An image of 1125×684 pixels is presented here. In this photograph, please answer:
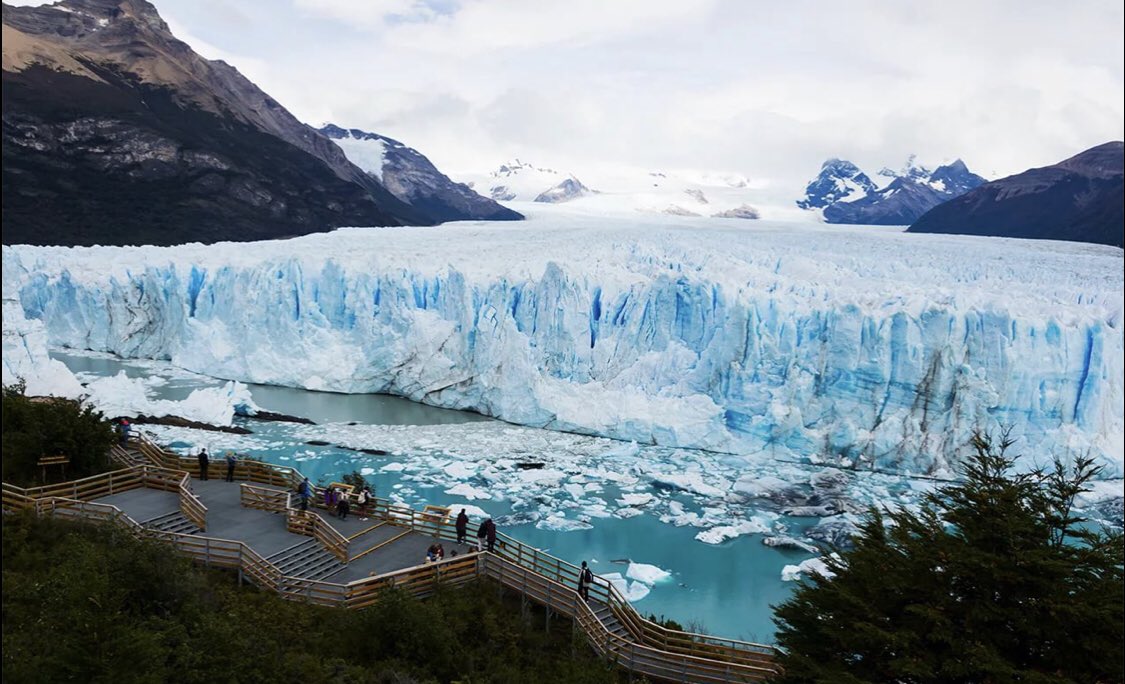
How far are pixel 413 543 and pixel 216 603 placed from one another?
269 centimetres

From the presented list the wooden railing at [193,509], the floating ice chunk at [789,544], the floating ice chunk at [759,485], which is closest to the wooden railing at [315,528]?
the wooden railing at [193,509]

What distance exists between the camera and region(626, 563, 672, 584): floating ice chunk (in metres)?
11.6

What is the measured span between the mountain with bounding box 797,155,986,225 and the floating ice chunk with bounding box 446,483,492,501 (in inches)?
2043

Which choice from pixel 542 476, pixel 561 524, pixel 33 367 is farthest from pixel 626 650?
pixel 33 367

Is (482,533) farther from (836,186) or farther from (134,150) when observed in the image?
(836,186)

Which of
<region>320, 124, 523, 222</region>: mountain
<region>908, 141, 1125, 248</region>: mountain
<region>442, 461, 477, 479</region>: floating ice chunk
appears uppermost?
<region>320, 124, 523, 222</region>: mountain

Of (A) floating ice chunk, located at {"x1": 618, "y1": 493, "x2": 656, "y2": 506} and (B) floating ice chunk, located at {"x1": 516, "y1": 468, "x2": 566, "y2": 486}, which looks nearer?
(A) floating ice chunk, located at {"x1": 618, "y1": 493, "x2": 656, "y2": 506}

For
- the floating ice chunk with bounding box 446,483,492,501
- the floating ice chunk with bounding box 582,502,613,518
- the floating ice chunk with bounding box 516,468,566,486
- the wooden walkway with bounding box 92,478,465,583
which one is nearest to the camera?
the wooden walkway with bounding box 92,478,465,583

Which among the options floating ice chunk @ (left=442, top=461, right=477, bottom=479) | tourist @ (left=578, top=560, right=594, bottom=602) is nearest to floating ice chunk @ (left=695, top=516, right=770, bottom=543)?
floating ice chunk @ (left=442, top=461, right=477, bottom=479)

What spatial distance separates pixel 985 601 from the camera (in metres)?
4.09

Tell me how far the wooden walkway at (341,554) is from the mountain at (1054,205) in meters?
28.1

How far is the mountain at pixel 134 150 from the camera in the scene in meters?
35.6

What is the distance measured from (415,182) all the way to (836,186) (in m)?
41.0

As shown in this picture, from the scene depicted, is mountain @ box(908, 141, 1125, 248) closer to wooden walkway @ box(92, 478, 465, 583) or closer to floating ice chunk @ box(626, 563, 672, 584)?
floating ice chunk @ box(626, 563, 672, 584)
